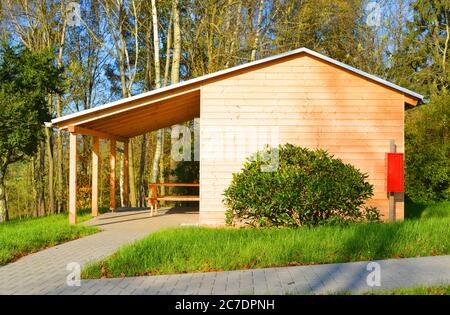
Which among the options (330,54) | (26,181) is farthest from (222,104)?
(26,181)

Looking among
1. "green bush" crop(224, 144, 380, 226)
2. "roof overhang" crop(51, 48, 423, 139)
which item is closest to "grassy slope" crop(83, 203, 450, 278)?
"green bush" crop(224, 144, 380, 226)

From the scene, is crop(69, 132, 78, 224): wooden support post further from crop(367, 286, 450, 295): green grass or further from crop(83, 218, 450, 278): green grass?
crop(367, 286, 450, 295): green grass

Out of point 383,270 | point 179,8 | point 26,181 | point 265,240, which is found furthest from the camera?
point 26,181

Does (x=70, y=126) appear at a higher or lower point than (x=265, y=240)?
higher

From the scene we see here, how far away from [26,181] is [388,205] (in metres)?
22.6

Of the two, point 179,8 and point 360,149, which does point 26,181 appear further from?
point 360,149

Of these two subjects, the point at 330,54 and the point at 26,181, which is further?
the point at 26,181

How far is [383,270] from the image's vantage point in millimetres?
7023

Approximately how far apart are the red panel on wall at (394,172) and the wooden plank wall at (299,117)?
0.77 m

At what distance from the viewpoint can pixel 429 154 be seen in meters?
20.2

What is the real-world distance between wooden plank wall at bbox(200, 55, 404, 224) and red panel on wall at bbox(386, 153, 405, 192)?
774 millimetres

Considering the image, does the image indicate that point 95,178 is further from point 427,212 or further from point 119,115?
point 427,212

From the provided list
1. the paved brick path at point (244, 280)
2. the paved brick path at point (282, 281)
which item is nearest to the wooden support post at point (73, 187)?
the paved brick path at point (244, 280)

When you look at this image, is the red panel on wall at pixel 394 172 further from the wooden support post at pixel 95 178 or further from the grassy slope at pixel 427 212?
the wooden support post at pixel 95 178
